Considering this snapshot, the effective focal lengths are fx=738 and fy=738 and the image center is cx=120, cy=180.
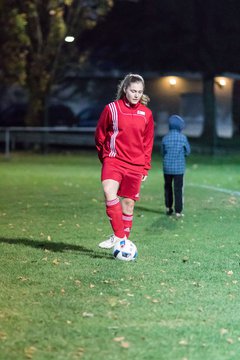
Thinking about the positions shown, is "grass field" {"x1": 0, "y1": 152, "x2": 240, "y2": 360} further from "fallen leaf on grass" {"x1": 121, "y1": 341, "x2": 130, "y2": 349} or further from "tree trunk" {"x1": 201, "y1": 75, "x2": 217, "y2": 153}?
"tree trunk" {"x1": 201, "y1": 75, "x2": 217, "y2": 153}

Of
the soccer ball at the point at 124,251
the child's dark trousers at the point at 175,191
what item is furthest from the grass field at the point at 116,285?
the child's dark trousers at the point at 175,191

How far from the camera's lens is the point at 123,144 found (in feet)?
26.5

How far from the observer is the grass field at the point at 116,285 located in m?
5.23

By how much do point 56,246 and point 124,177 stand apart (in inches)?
61.8

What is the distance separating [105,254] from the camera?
858 cm

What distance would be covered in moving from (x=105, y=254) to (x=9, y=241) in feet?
5.30

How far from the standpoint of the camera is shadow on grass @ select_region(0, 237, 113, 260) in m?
8.58

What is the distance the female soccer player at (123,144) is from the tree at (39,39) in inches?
806

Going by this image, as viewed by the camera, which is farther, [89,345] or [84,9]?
[84,9]

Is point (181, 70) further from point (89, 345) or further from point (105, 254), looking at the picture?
point (89, 345)

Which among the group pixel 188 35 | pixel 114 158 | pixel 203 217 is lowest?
pixel 203 217

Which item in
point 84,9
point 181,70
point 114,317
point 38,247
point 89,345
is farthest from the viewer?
point 181,70

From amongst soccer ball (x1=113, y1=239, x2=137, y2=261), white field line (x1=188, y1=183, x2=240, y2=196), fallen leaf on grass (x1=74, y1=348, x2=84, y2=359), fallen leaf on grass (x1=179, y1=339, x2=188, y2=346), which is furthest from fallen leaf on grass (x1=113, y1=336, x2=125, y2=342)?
white field line (x1=188, y1=183, x2=240, y2=196)

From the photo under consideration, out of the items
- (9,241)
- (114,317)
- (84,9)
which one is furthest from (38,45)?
(114,317)
